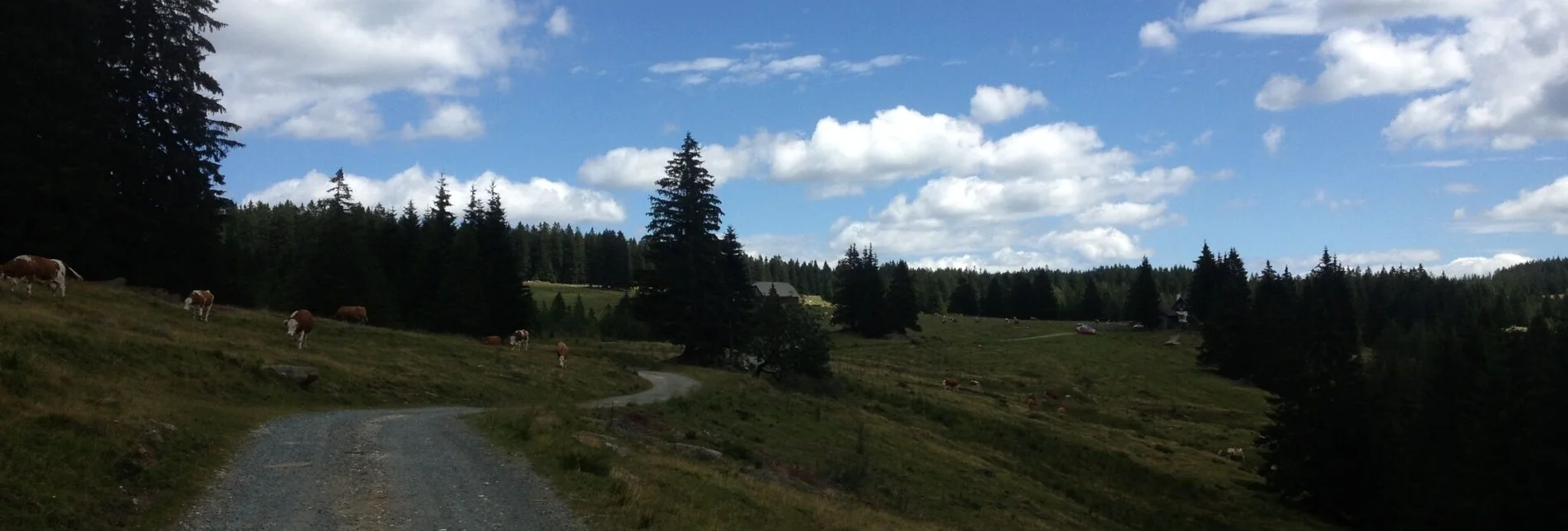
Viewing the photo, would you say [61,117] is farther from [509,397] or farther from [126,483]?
[126,483]

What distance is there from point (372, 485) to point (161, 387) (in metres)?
11.3

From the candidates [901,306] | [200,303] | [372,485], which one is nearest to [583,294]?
[901,306]

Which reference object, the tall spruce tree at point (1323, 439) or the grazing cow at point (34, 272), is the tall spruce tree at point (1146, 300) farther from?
the grazing cow at point (34, 272)

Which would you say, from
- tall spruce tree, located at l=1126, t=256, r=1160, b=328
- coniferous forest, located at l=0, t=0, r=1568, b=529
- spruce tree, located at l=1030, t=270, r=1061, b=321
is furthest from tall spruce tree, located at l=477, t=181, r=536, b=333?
spruce tree, located at l=1030, t=270, r=1061, b=321

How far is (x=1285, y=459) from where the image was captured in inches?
1905

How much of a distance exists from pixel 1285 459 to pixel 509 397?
41093mm

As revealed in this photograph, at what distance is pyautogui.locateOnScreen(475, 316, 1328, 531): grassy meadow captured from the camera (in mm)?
16406

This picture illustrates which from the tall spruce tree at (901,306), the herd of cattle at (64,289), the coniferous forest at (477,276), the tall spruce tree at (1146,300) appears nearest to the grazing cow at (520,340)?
the herd of cattle at (64,289)

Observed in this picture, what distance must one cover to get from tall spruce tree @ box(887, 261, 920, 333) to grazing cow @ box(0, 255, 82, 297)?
3502 inches

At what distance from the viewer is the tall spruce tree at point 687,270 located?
180 feet

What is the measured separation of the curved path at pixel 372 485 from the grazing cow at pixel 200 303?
15945 millimetres

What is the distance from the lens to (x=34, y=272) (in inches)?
1071

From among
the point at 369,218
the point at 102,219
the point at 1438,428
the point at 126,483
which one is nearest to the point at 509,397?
the point at 102,219

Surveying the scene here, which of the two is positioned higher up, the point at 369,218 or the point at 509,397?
the point at 369,218
